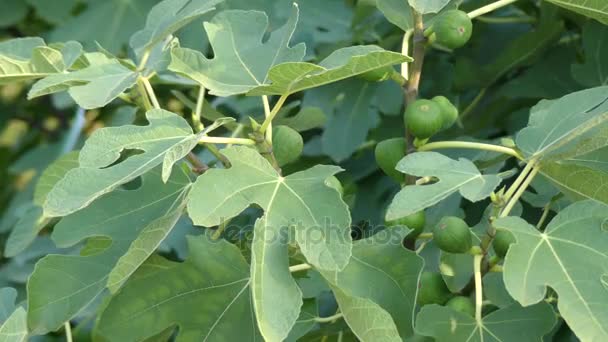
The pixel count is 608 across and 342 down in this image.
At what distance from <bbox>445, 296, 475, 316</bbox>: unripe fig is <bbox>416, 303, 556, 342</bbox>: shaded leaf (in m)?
0.03

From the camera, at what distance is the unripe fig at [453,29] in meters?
1.24

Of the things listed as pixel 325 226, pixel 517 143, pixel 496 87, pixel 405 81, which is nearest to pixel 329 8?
pixel 496 87

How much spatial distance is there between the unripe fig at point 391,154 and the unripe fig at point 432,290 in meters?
0.13

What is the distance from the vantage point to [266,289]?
1.02m

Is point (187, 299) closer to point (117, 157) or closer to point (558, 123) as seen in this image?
point (117, 157)

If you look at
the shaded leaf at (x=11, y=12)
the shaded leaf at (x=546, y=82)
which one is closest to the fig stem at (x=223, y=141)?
the shaded leaf at (x=546, y=82)

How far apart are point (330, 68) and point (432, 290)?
31 cm

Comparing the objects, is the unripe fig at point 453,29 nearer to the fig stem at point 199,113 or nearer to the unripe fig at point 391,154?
the unripe fig at point 391,154

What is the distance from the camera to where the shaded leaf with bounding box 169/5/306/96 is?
1.19 m

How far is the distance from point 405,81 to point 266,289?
14.8 inches

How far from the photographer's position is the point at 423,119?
1.22m

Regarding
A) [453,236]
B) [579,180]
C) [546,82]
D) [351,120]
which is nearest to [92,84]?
[453,236]

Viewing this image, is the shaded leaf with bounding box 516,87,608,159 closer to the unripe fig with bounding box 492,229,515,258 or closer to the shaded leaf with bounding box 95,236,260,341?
the unripe fig with bounding box 492,229,515,258

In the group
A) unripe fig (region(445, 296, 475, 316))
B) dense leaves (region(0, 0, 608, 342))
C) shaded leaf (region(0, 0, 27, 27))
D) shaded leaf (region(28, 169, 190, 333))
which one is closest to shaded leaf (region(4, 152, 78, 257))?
dense leaves (region(0, 0, 608, 342))
